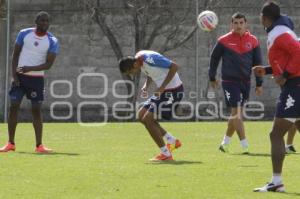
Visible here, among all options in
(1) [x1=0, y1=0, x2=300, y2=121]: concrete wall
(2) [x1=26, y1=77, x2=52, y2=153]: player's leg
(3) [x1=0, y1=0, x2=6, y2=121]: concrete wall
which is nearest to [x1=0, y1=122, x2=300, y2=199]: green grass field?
(2) [x1=26, y1=77, x2=52, y2=153]: player's leg

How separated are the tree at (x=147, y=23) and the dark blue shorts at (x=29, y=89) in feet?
36.9

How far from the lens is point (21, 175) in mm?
10781

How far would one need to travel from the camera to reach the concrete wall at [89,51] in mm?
26094

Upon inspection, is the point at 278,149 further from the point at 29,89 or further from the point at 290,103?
the point at 29,89

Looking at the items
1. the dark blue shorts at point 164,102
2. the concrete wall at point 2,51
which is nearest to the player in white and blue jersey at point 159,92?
the dark blue shorts at point 164,102

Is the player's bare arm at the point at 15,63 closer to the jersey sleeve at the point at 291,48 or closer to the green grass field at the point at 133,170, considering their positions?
the green grass field at the point at 133,170

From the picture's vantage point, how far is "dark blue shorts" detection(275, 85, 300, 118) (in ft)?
30.7

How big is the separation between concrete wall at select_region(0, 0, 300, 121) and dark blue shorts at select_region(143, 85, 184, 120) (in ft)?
41.9

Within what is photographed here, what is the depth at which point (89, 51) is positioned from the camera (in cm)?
2653

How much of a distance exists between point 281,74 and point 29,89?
640cm

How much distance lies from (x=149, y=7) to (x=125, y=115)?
10.7ft

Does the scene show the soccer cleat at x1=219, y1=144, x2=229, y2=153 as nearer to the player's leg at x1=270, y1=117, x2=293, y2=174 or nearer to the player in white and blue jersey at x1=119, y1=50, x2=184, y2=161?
the player in white and blue jersey at x1=119, y1=50, x2=184, y2=161

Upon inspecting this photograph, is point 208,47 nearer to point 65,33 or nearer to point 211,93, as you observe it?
point 211,93

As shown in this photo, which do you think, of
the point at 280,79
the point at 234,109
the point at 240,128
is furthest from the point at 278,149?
the point at 234,109
